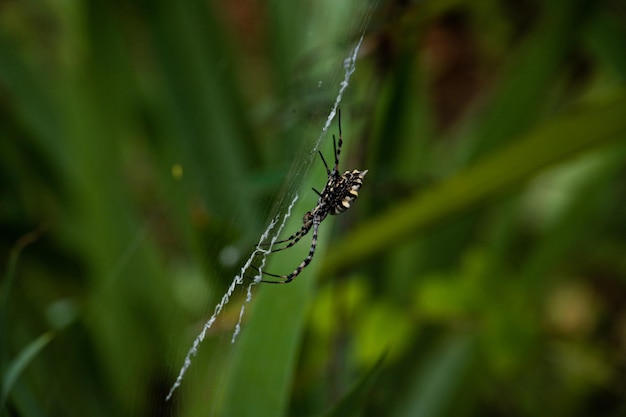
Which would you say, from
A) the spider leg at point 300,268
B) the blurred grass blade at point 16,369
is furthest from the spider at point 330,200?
the blurred grass blade at point 16,369

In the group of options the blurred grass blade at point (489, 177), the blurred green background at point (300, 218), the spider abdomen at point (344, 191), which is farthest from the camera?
the blurred grass blade at point (489, 177)

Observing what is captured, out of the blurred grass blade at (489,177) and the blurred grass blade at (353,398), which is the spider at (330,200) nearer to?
the blurred grass blade at (353,398)

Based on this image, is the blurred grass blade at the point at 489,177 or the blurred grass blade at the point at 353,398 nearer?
the blurred grass blade at the point at 353,398

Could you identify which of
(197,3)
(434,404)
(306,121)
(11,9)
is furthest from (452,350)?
(11,9)

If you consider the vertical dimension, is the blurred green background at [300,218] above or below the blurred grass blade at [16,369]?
above

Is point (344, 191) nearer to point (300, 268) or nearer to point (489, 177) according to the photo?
point (300, 268)

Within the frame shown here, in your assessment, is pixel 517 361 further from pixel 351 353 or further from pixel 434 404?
pixel 351 353

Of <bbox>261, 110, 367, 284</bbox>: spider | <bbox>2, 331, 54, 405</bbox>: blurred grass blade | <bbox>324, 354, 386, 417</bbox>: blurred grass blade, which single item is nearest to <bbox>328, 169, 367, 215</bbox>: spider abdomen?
<bbox>261, 110, 367, 284</bbox>: spider

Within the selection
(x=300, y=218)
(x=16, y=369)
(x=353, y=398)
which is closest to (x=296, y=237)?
(x=300, y=218)
